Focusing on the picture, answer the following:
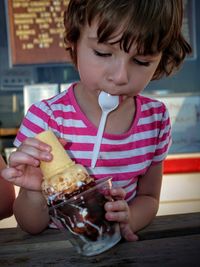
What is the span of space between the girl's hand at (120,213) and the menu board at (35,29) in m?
1.75

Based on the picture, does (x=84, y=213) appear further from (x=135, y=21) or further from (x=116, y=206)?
(x=135, y=21)

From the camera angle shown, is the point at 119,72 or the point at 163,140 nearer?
the point at 119,72

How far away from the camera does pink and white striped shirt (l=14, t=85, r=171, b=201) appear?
3.94 ft

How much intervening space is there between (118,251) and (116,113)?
1.45 feet

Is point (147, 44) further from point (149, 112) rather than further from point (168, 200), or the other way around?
point (168, 200)

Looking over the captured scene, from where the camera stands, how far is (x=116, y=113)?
1.25 meters

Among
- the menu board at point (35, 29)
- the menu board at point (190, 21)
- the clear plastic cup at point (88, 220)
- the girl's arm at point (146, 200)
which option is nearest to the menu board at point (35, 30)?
the menu board at point (35, 29)

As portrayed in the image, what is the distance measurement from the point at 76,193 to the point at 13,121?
6.27 feet

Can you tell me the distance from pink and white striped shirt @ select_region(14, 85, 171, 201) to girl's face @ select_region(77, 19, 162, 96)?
164 mm

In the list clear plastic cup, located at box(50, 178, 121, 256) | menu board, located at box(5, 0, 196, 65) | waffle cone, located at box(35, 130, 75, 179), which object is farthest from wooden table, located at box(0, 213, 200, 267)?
menu board, located at box(5, 0, 196, 65)

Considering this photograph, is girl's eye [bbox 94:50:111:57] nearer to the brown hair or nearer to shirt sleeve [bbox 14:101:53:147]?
the brown hair

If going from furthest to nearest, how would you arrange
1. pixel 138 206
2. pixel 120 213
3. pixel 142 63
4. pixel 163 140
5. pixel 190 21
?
pixel 190 21 → pixel 163 140 → pixel 138 206 → pixel 142 63 → pixel 120 213

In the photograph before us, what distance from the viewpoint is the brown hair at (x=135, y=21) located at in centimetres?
97

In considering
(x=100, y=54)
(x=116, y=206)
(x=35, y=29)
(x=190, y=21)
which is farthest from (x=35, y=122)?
(x=190, y=21)
